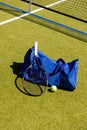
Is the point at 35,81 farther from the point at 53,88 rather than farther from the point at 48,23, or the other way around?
the point at 48,23

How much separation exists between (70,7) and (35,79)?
263 inches

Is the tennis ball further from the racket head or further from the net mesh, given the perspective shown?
the net mesh

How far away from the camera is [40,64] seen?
8.98 metres

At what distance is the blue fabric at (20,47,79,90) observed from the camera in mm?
9008

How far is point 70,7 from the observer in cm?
1480

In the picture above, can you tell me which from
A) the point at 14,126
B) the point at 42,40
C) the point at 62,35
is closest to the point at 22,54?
the point at 42,40

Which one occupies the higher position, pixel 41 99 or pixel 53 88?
pixel 53 88

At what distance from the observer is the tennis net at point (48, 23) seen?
12.5 meters

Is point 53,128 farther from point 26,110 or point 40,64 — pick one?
point 40,64

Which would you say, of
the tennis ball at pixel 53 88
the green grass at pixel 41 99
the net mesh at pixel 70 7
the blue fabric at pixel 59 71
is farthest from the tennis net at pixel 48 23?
the tennis ball at pixel 53 88

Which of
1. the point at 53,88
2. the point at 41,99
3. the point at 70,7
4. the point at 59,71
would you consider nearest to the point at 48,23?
the point at 70,7

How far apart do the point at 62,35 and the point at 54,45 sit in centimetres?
93

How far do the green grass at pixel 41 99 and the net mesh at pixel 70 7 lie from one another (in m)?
2.64

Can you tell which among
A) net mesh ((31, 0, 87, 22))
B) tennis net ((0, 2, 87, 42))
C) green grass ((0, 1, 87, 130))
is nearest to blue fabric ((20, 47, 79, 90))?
green grass ((0, 1, 87, 130))
